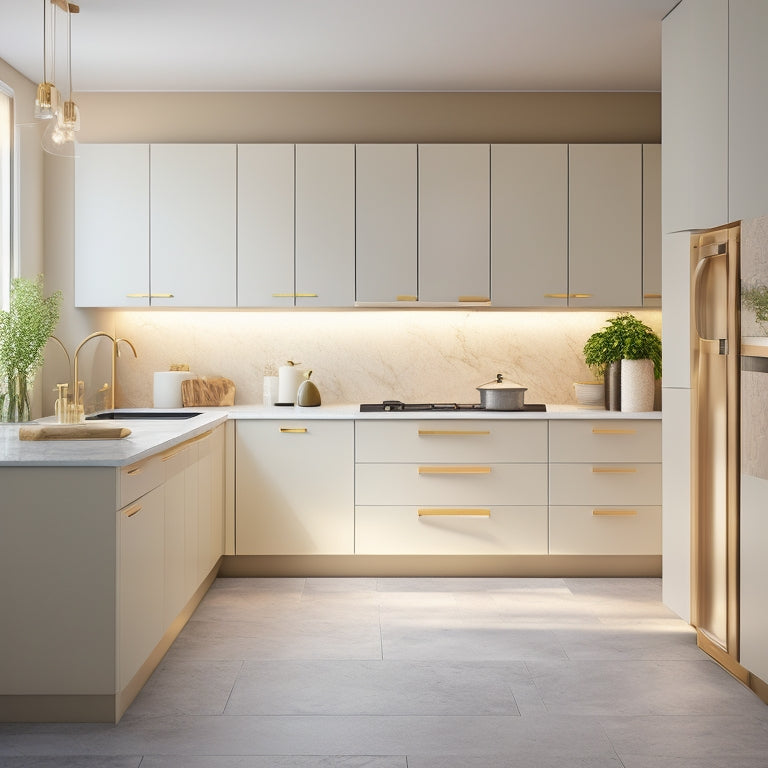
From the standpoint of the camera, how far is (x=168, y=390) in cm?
477

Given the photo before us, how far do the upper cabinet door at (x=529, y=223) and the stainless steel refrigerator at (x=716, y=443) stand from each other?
131 cm

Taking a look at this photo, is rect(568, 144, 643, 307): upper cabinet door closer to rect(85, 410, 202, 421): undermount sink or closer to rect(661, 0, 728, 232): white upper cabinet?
rect(661, 0, 728, 232): white upper cabinet

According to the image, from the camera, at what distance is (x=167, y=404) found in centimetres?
475

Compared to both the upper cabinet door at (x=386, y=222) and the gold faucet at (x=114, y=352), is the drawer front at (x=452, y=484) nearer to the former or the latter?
the upper cabinet door at (x=386, y=222)

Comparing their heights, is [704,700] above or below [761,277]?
below

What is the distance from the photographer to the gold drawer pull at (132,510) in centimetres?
266

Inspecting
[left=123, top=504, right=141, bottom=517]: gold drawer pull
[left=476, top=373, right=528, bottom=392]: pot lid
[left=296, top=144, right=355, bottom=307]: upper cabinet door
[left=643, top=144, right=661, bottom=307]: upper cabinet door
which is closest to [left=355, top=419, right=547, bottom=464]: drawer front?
[left=476, top=373, right=528, bottom=392]: pot lid

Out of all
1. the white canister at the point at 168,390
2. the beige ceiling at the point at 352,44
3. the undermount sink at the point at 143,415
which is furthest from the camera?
the white canister at the point at 168,390

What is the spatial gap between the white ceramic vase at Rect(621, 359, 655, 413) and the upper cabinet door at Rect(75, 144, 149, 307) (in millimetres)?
2680

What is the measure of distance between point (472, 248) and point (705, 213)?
5.17 feet

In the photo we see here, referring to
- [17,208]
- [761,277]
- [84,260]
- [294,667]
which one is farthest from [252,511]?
[761,277]

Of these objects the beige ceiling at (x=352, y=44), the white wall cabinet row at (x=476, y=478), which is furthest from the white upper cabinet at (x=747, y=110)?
the white wall cabinet row at (x=476, y=478)

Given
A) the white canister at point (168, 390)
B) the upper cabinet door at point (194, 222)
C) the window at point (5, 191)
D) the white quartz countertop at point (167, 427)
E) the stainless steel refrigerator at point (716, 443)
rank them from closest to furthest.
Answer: the white quartz countertop at point (167, 427) → the stainless steel refrigerator at point (716, 443) → the window at point (5, 191) → the upper cabinet door at point (194, 222) → the white canister at point (168, 390)

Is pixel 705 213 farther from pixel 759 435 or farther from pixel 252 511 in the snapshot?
pixel 252 511
